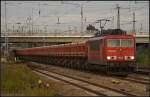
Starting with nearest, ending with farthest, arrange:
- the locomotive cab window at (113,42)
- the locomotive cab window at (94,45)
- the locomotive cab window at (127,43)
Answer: the locomotive cab window at (113,42) < the locomotive cab window at (127,43) < the locomotive cab window at (94,45)

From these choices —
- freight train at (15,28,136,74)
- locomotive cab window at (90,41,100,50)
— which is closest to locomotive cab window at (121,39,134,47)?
freight train at (15,28,136,74)

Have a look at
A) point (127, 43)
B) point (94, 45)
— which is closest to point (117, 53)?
point (127, 43)

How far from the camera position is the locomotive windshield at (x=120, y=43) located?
27.9 metres

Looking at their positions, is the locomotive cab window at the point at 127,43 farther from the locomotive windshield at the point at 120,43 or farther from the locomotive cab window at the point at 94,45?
the locomotive cab window at the point at 94,45

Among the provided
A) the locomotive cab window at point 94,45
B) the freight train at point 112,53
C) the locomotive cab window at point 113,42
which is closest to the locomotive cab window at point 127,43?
the freight train at point 112,53

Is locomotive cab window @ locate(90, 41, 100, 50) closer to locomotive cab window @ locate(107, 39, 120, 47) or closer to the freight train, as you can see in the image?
the freight train

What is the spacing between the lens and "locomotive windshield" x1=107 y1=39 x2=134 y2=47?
27945mm

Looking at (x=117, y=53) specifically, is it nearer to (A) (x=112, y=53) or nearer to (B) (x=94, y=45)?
(A) (x=112, y=53)

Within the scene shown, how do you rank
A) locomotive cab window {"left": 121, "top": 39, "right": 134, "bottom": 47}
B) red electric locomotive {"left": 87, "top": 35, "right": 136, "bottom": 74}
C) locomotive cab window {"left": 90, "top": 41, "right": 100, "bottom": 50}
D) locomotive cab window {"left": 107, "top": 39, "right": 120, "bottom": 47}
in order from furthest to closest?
1. locomotive cab window {"left": 90, "top": 41, "right": 100, "bottom": 50}
2. locomotive cab window {"left": 121, "top": 39, "right": 134, "bottom": 47}
3. locomotive cab window {"left": 107, "top": 39, "right": 120, "bottom": 47}
4. red electric locomotive {"left": 87, "top": 35, "right": 136, "bottom": 74}

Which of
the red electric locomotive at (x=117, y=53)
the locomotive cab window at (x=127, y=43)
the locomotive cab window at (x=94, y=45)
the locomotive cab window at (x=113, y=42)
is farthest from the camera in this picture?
the locomotive cab window at (x=94, y=45)

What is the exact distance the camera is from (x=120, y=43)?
28.2 m

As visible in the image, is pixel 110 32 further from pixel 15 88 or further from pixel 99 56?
pixel 15 88

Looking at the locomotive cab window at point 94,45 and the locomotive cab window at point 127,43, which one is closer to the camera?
the locomotive cab window at point 127,43

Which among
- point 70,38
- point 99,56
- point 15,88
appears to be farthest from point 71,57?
point 70,38
